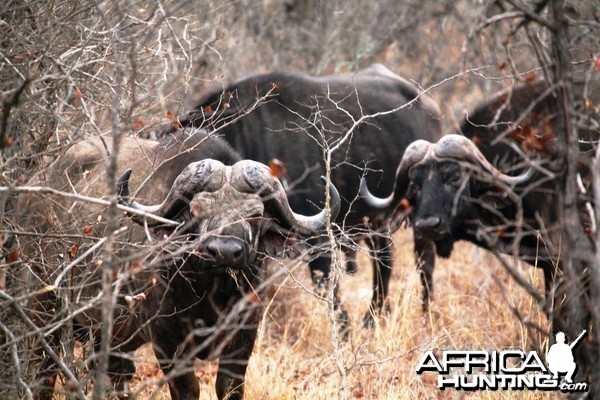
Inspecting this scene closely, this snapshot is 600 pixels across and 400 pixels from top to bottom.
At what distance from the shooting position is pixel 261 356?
6559mm

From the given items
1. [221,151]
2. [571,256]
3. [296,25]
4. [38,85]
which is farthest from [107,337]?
[296,25]

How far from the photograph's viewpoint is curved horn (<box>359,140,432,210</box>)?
7223 mm

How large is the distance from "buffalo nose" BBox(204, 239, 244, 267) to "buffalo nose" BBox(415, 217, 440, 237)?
2304mm

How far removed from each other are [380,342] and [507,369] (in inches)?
51.5

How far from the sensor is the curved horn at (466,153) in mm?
6895

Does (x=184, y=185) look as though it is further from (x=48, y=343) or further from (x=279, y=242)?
(x=48, y=343)

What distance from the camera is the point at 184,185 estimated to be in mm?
5258

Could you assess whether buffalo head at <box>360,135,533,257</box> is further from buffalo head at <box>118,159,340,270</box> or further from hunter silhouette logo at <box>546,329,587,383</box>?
hunter silhouette logo at <box>546,329,587,383</box>

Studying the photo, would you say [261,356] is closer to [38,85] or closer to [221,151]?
[221,151]

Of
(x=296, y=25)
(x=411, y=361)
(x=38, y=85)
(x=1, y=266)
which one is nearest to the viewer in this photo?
(x=1, y=266)

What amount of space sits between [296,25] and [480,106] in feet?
16.9

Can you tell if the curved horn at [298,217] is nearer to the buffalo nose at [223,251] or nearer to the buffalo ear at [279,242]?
the buffalo ear at [279,242]

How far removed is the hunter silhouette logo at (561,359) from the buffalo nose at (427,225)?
2.57 m

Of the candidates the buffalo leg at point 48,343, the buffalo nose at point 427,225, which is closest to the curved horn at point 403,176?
the buffalo nose at point 427,225
